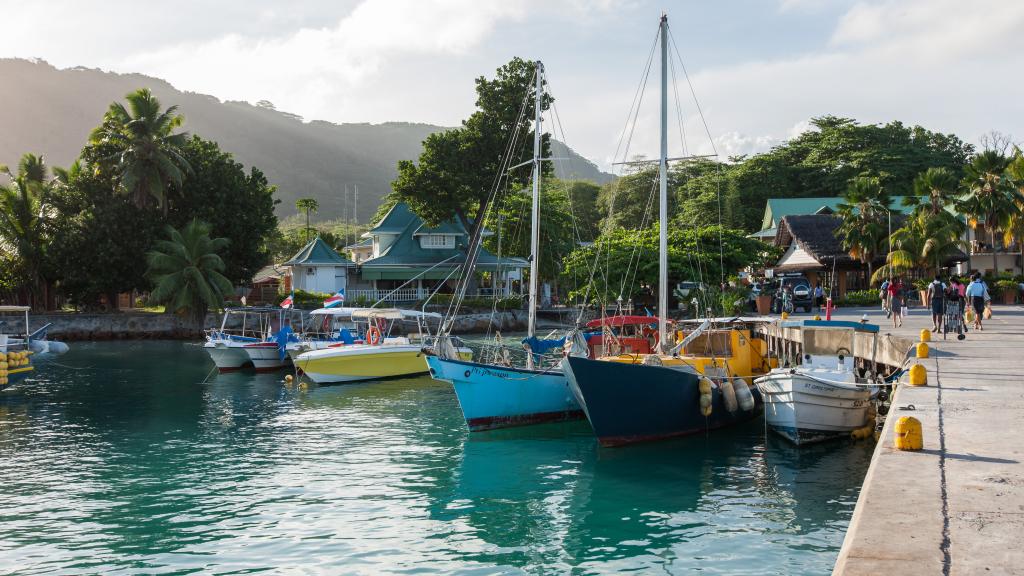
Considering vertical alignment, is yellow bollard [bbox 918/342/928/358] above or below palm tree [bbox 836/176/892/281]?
below

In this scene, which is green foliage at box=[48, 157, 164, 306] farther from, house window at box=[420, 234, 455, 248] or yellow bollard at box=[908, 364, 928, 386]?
yellow bollard at box=[908, 364, 928, 386]

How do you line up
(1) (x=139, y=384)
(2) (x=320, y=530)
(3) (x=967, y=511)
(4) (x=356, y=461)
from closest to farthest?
1. (3) (x=967, y=511)
2. (2) (x=320, y=530)
3. (4) (x=356, y=461)
4. (1) (x=139, y=384)

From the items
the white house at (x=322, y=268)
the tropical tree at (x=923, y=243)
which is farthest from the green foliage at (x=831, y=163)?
the white house at (x=322, y=268)

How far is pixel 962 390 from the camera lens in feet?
49.3

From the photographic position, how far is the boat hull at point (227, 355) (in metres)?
37.3

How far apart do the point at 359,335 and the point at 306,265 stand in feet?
87.2

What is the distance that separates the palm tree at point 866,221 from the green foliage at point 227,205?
138 feet

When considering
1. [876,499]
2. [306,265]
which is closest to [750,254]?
[306,265]

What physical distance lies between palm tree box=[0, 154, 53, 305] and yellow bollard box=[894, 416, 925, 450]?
6154cm

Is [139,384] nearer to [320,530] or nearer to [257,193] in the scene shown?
[320,530]

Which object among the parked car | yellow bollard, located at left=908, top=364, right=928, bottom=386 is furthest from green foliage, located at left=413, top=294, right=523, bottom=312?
yellow bollard, located at left=908, top=364, right=928, bottom=386

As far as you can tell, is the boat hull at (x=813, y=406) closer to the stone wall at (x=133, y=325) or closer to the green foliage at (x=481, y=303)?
the stone wall at (x=133, y=325)

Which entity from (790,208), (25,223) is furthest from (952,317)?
(25,223)

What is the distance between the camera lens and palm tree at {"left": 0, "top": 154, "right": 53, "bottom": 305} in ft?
188
